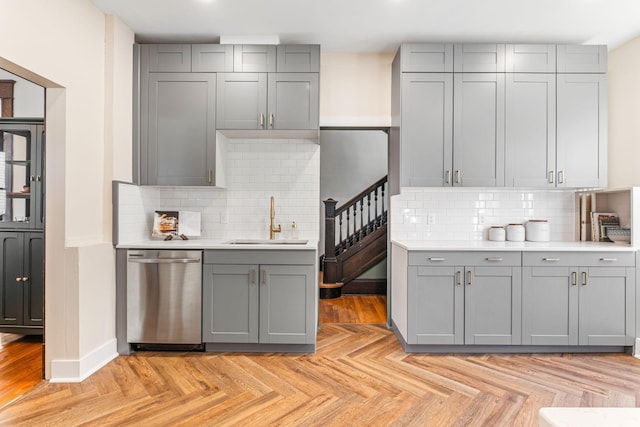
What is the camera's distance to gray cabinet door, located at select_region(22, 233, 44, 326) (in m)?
3.33

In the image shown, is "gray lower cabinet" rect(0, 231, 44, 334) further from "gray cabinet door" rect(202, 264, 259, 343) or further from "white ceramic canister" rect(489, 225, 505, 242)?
"white ceramic canister" rect(489, 225, 505, 242)

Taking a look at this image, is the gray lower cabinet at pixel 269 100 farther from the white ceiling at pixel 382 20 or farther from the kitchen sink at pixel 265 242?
the kitchen sink at pixel 265 242

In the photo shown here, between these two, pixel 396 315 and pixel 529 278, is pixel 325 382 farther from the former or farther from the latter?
pixel 529 278

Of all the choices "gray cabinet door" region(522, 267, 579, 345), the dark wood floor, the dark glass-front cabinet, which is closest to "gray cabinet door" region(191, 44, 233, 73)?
the dark glass-front cabinet

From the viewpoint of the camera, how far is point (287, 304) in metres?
3.18

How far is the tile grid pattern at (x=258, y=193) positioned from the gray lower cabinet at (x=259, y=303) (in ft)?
2.31

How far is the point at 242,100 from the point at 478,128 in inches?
82.4

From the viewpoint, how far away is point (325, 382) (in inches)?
107

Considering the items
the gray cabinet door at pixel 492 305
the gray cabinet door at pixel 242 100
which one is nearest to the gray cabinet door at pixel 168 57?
the gray cabinet door at pixel 242 100

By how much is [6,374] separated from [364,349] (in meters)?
2.69

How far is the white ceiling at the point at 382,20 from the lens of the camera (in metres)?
2.93

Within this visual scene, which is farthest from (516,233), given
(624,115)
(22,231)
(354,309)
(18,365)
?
(22,231)

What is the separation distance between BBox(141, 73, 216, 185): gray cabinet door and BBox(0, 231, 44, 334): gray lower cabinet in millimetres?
1137

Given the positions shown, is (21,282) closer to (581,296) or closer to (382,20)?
(382,20)
